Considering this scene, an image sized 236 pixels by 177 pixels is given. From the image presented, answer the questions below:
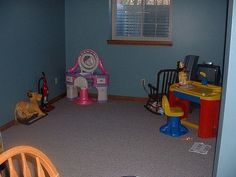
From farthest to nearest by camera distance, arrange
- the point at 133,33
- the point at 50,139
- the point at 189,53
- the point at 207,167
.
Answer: the point at 133,33, the point at 189,53, the point at 50,139, the point at 207,167

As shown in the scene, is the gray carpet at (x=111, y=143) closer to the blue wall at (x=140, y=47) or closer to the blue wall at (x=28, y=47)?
the blue wall at (x=28, y=47)

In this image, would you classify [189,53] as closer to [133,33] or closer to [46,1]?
[133,33]

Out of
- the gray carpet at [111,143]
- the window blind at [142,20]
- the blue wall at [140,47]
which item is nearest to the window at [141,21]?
the window blind at [142,20]

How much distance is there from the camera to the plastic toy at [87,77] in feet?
15.4

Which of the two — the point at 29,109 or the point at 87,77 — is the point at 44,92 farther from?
the point at 87,77

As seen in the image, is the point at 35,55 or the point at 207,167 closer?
the point at 207,167

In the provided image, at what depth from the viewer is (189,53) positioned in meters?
4.55

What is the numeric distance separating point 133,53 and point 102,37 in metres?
0.59

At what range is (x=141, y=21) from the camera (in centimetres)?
477

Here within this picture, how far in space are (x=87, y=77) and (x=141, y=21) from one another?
126cm

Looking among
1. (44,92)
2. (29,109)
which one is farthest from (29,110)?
(44,92)

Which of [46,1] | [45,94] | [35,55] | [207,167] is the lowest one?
[207,167]

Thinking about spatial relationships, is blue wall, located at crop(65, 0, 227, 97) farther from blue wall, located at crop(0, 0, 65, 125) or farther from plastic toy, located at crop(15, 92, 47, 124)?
plastic toy, located at crop(15, 92, 47, 124)

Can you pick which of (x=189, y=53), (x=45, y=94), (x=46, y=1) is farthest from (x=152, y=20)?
(x=45, y=94)
